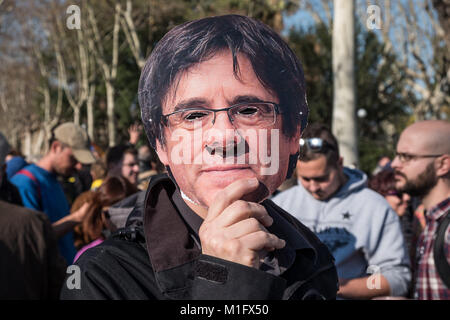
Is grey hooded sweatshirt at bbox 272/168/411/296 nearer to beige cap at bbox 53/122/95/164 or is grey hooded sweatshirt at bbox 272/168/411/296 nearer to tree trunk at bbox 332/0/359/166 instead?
tree trunk at bbox 332/0/359/166

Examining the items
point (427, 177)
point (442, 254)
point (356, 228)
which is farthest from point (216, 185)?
point (427, 177)

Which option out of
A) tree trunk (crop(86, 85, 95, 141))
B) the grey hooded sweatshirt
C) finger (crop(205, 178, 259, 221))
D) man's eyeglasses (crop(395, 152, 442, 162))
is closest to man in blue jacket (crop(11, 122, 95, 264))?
the grey hooded sweatshirt

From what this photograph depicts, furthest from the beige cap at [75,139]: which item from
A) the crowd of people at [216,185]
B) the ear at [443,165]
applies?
the crowd of people at [216,185]

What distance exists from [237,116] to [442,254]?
88.0 inches

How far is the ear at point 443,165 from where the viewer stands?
3275mm

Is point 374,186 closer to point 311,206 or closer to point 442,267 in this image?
point 442,267

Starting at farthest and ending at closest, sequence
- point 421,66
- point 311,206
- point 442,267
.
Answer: point 421,66 < point 442,267 < point 311,206

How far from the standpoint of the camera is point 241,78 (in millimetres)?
950

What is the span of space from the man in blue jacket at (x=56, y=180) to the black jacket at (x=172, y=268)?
3143 millimetres

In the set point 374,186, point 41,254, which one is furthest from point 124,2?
point 41,254

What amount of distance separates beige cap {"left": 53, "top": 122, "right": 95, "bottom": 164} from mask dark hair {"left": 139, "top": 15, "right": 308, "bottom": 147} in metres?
4.00

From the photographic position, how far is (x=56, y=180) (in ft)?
15.5

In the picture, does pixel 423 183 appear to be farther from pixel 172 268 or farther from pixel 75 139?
pixel 75 139

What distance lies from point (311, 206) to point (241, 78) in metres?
1.27
